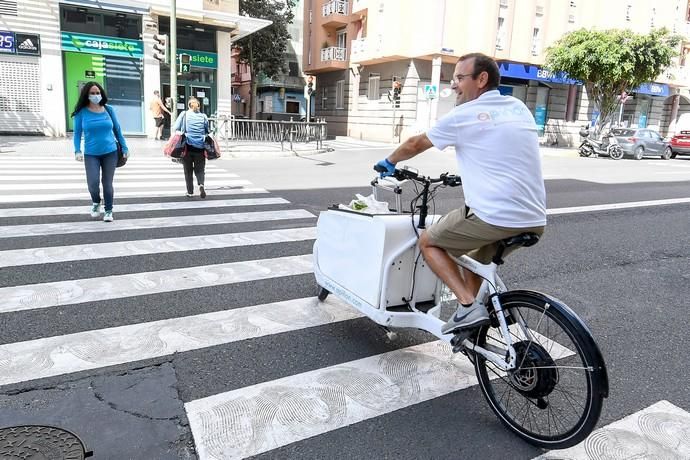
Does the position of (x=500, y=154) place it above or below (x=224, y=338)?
above

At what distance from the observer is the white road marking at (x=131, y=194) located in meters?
8.71

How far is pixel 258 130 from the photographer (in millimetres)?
19312

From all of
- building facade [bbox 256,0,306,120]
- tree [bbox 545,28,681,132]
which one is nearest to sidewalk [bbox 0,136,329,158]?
tree [bbox 545,28,681,132]

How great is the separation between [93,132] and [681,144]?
27.6 m

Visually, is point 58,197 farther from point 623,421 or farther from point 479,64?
point 623,421

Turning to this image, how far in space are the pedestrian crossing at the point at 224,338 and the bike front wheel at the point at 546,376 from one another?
0.12 metres

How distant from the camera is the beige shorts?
2.81 meters

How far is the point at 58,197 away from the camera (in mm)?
8938

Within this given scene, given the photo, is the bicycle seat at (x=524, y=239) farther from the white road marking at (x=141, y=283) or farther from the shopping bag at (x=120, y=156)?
the shopping bag at (x=120, y=156)

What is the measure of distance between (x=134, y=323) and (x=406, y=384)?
2104 millimetres

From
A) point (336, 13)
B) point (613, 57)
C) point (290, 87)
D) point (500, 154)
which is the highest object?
point (336, 13)

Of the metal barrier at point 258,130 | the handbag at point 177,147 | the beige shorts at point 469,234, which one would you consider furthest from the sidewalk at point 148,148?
the beige shorts at point 469,234

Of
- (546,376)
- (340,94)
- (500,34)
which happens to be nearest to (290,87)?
(340,94)

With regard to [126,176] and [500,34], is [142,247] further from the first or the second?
[500,34]
